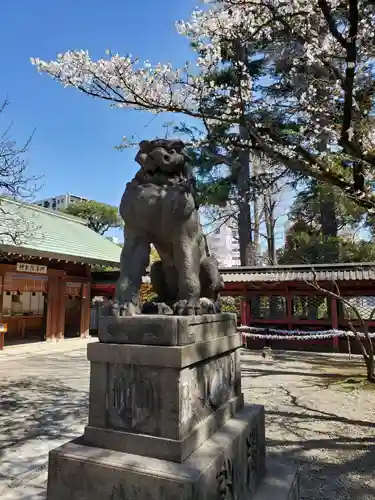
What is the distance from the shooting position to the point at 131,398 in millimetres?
2070

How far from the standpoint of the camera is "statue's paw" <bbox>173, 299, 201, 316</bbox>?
228 cm

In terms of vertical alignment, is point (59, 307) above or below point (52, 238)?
below

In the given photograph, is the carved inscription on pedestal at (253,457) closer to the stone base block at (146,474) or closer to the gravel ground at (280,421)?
the stone base block at (146,474)

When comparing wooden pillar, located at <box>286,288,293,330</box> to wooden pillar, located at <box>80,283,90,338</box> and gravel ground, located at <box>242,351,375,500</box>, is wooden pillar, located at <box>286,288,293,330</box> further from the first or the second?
wooden pillar, located at <box>80,283,90,338</box>

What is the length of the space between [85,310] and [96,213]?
20489mm

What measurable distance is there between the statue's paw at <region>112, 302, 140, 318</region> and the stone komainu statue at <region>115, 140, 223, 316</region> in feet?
0.10

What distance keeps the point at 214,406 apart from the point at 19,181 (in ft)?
19.9

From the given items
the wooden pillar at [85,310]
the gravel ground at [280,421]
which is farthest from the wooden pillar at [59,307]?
the gravel ground at [280,421]

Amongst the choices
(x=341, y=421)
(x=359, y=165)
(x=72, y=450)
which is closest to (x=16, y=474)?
(x=72, y=450)

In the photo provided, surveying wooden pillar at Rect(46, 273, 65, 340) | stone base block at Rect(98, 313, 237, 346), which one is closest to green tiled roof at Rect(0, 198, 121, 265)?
wooden pillar at Rect(46, 273, 65, 340)

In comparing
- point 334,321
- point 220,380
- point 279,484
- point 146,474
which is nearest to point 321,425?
point 279,484

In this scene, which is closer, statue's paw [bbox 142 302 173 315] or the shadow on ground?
statue's paw [bbox 142 302 173 315]

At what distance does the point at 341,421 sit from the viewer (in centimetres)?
496

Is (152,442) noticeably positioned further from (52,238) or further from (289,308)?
(52,238)
